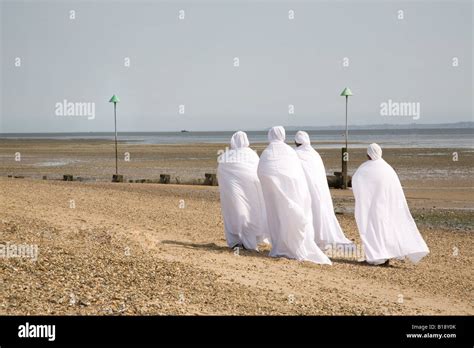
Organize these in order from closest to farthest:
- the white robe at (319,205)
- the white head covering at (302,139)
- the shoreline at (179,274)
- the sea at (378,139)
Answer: the shoreline at (179,274) → the white robe at (319,205) → the white head covering at (302,139) → the sea at (378,139)

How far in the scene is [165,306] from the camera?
9555 millimetres

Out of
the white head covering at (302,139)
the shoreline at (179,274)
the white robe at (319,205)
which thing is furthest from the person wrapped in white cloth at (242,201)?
the white head covering at (302,139)

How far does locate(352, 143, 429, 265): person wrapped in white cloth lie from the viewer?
14375 millimetres

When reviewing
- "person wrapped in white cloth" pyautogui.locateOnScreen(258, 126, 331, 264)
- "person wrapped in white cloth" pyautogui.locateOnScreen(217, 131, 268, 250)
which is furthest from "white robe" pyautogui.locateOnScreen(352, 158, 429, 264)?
"person wrapped in white cloth" pyautogui.locateOnScreen(217, 131, 268, 250)

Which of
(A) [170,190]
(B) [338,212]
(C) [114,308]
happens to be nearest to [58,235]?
(C) [114,308]

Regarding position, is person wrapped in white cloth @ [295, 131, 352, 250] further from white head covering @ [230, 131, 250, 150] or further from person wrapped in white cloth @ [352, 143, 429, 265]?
white head covering @ [230, 131, 250, 150]

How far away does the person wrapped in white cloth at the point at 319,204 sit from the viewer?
617 inches

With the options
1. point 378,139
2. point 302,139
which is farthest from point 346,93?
point 378,139

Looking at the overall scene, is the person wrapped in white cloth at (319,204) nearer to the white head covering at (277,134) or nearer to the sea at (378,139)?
the white head covering at (277,134)

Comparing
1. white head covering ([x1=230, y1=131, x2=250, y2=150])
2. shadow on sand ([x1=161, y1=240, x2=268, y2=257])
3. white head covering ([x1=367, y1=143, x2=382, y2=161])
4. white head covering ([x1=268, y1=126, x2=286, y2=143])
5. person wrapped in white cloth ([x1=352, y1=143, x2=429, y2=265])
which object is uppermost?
white head covering ([x1=268, y1=126, x2=286, y2=143])

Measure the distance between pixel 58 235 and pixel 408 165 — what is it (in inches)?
1372

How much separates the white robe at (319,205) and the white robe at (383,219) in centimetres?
98

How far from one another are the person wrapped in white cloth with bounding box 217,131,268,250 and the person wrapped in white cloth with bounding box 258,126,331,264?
0.65m

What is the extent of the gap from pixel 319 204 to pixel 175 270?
4890mm
